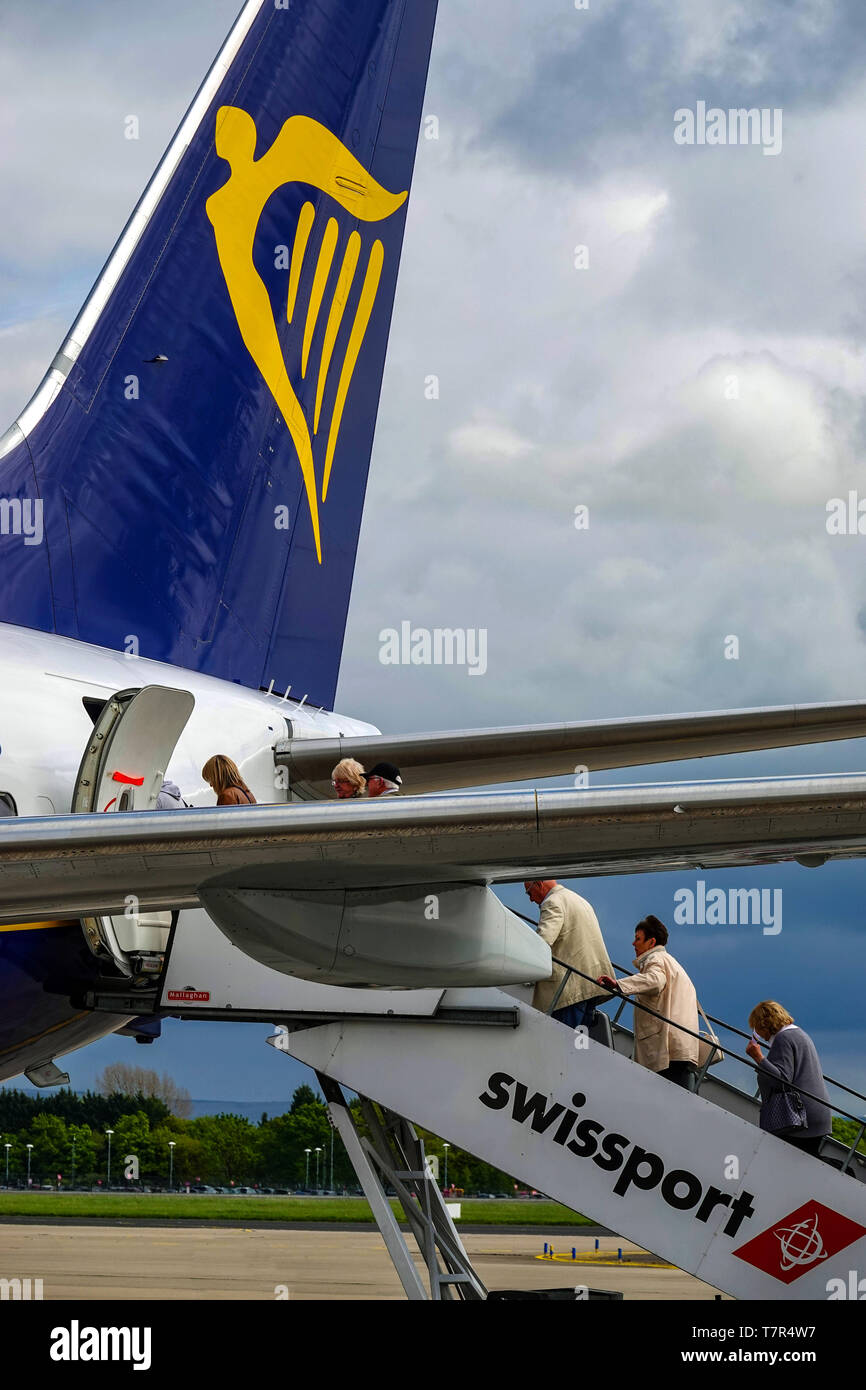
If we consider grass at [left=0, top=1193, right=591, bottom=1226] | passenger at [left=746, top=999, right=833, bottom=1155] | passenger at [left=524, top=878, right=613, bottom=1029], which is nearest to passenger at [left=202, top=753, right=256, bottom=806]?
passenger at [left=524, top=878, right=613, bottom=1029]

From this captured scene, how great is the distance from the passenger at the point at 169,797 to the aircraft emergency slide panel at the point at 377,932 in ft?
6.45

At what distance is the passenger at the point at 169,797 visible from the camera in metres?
7.06

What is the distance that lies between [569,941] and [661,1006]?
730mm

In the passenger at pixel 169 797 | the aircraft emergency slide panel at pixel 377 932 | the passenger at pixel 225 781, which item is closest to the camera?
the aircraft emergency slide panel at pixel 377 932

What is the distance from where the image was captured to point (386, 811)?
14.5 feet

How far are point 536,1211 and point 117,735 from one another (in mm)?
37046

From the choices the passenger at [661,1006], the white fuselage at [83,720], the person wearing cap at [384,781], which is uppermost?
the white fuselage at [83,720]

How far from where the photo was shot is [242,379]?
10.3m

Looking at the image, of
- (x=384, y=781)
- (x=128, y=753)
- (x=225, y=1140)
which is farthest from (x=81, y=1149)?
(x=128, y=753)

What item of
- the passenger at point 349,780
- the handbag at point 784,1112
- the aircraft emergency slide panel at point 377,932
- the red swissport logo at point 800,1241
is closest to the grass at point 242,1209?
the handbag at point 784,1112

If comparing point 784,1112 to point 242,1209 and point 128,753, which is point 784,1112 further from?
point 242,1209

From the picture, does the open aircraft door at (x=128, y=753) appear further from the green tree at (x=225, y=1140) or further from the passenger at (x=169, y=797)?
the green tree at (x=225, y=1140)

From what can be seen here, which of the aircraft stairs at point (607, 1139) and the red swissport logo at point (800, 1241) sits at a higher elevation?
the aircraft stairs at point (607, 1139)

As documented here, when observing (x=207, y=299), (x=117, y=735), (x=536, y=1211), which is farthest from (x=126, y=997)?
(x=536, y=1211)
